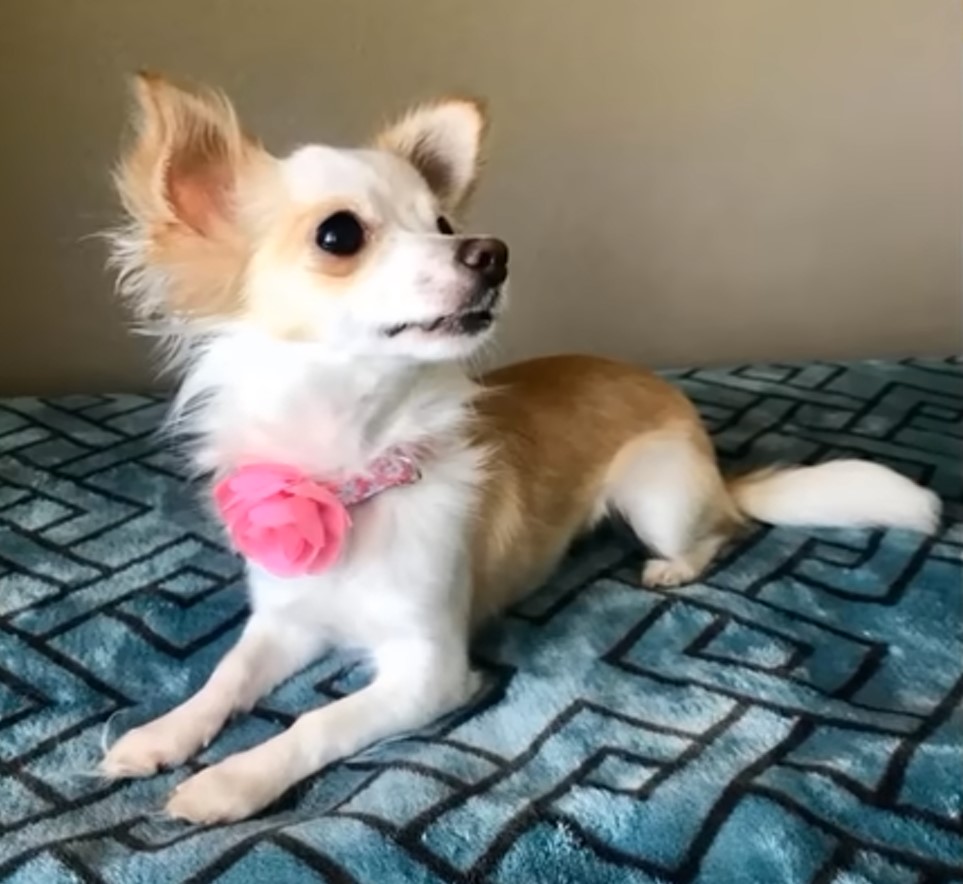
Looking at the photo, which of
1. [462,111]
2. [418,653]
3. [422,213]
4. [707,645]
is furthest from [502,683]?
[462,111]

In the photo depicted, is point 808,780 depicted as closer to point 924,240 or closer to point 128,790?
point 128,790

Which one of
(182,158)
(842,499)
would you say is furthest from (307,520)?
(842,499)

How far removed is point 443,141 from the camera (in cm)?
143

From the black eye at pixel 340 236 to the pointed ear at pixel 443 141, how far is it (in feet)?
0.67

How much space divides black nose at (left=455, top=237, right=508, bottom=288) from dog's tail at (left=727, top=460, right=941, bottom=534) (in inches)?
25.1

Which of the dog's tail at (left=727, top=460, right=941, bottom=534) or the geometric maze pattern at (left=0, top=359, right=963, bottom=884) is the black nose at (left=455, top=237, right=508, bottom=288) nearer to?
the geometric maze pattern at (left=0, top=359, right=963, bottom=884)

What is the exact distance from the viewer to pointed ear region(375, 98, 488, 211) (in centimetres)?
142

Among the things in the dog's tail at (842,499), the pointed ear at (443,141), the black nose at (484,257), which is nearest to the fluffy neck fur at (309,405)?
the black nose at (484,257)

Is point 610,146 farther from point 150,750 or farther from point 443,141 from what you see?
point 150,750

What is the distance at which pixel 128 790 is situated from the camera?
1119mm

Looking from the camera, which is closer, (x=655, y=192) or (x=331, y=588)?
(x=331, y=588)

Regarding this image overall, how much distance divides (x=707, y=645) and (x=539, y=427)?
13.7 inches

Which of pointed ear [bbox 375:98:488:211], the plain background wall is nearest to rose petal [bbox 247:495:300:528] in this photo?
pointed ear [bbox 375:98:488:211]

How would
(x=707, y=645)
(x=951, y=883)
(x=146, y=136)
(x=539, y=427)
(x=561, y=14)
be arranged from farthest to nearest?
(x=561, y=14)
(x=539, y=427)
(x=707, y=645)
(x=146, y=136)
(x=951, y=883)
